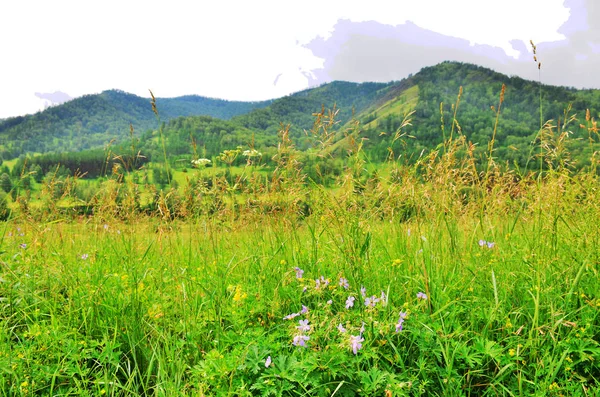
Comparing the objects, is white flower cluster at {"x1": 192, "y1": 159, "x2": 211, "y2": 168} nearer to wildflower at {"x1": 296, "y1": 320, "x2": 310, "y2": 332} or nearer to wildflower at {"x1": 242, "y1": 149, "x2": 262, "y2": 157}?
wildflower at {"x1": 242, "y1": 149, "x2": 262, "y2": 157}

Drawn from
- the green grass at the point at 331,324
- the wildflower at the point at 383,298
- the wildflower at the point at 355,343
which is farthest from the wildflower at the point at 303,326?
the wildflower at the point at 383,298

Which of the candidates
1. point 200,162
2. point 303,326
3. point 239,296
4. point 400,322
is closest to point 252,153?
point 200,162

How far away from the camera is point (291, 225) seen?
357 cm

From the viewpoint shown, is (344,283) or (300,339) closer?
(300,339)

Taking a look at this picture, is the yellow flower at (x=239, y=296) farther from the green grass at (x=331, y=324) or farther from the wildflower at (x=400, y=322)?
the wildflower at (x=400, y=322)

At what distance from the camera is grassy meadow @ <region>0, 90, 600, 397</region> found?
6.97 ft

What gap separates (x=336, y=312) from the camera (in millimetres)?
2629

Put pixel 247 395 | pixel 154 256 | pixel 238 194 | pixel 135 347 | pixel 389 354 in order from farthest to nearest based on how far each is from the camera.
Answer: pixel 238 194, pixel 154 256, pixel 135 347, pixel 389 354, pixel 247 395

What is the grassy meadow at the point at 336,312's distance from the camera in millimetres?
2125

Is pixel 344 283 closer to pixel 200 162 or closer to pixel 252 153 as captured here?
pixel 252 153

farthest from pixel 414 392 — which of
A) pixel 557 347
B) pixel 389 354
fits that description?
pixel 557 347

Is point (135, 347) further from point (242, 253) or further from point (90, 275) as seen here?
point (242, 253)

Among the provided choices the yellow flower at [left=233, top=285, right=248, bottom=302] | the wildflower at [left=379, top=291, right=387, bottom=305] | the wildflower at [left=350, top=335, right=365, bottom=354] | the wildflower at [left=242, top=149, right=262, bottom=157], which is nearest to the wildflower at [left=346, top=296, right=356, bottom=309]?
the wildflower at [left=379, top=291, right=387, bottom=305]

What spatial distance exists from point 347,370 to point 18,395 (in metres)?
2.04
